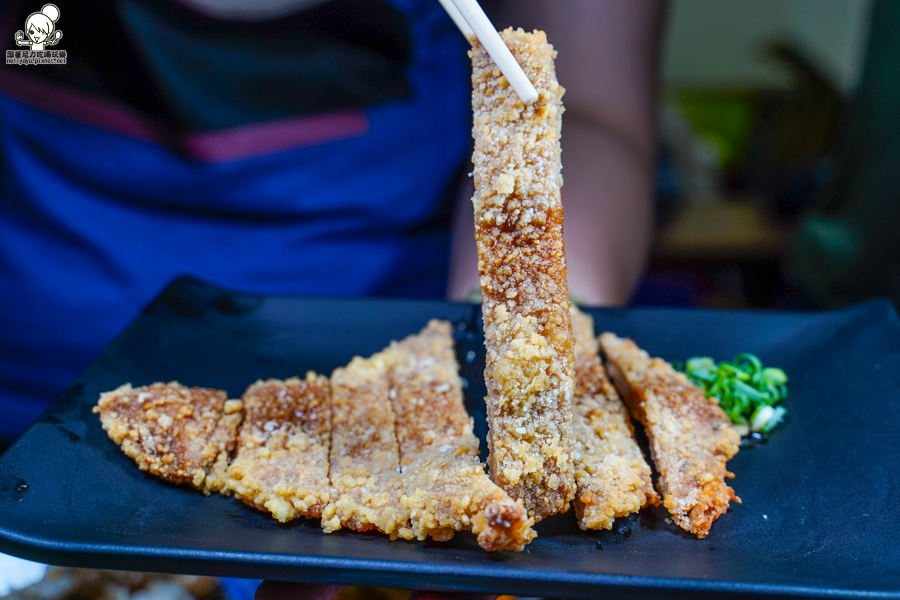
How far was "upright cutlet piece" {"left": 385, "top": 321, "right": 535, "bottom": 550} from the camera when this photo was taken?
144 centimetres

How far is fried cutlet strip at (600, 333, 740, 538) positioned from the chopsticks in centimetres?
104

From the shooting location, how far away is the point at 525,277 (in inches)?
63.2

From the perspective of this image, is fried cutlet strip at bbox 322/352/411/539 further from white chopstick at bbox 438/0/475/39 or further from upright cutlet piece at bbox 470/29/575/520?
white chopstick at bbox 438/0/475/39

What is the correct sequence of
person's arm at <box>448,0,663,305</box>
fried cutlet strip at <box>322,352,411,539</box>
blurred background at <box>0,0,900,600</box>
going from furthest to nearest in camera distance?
blurred background at <box>0,0,900,600</box> → person's arm at <box>448,0,663,305</box> → fried cutlet strip at <box>322,352,411,539</box>

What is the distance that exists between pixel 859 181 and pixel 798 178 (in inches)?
80.0

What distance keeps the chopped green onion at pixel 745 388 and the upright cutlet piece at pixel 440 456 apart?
2.77ft

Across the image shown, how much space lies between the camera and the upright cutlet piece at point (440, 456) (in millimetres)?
Answer: 1441

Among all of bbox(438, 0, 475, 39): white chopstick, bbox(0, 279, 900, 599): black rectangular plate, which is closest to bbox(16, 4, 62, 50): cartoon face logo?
bbox(0, 279, 900, 599): black rectangular plate

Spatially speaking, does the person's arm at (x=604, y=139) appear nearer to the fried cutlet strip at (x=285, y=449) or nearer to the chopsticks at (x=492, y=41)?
the fried cutlet strip at (x=285, y=449)

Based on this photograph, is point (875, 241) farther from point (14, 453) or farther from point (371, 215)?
point (14, 453)

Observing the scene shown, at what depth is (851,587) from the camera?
1.33 meters

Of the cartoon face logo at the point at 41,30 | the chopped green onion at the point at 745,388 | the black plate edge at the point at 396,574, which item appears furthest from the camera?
the cartoon face logo at the point at 41,30

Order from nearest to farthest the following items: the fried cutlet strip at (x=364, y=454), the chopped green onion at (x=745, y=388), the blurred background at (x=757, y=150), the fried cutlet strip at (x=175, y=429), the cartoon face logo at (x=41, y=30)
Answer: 1. the fried cutlet strip at (x=364, y=454)
2. the fried cutlet strip at (x=175, y=429)
3. the chopped green onion at (x=745, y=388)
4. the cartoon face logo at (x=41, y=30)
5. the blurred background at (x=757, y=150)
